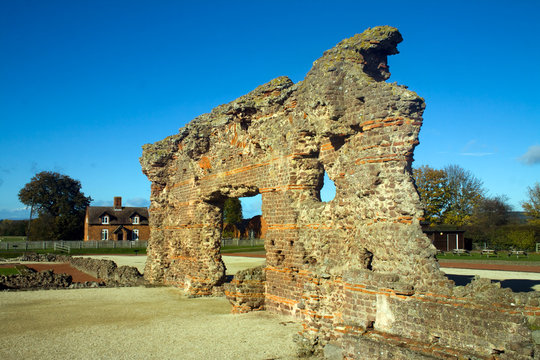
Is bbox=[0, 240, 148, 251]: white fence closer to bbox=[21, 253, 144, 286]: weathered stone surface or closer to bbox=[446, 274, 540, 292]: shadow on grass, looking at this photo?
bbox=[21, 253, 144, 286]: weathered stone surface

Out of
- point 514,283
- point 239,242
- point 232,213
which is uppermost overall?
point 232,213

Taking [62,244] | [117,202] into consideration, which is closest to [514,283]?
[62,244]

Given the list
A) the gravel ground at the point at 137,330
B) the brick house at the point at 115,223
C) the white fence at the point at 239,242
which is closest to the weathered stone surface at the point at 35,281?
the gravel ground at the point at 137,330

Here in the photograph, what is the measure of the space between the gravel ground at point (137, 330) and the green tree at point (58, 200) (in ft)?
146

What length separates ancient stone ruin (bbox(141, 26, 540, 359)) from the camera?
5953 mm

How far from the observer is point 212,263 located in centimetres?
1466

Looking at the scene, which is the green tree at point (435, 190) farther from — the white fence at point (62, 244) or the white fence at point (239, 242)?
the white fence at point (62, 244)

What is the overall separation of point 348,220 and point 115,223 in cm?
5155

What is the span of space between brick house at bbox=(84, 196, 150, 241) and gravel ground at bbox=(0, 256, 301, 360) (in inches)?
1664

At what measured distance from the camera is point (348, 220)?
8.89m

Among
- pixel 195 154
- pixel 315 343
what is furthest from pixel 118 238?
pixel 315 343

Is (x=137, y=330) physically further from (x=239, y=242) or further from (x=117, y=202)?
(x=117, y=202)

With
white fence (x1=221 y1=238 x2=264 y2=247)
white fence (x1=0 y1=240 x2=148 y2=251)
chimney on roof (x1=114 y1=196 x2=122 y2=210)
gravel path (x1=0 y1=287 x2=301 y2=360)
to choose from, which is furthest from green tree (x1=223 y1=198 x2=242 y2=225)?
gravel path (x1=0 y1=287 x2=301 y2=360)

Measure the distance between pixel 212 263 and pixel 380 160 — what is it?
8434mm
